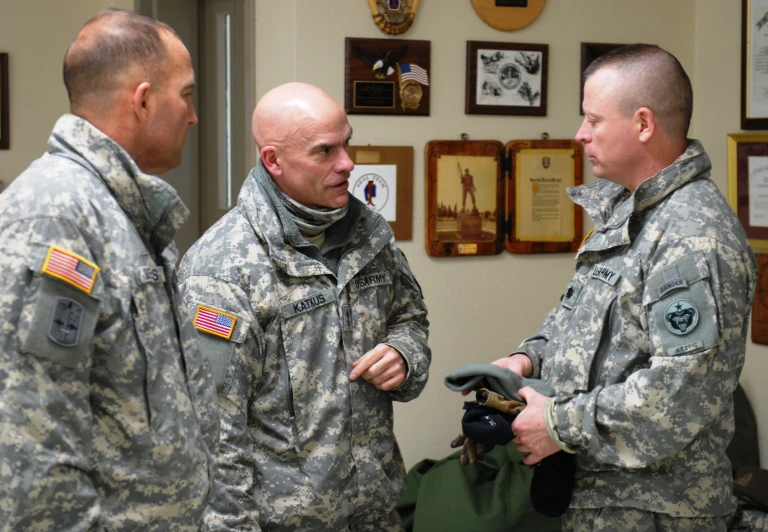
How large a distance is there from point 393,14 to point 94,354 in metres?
2.36

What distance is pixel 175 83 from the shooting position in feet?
5.27

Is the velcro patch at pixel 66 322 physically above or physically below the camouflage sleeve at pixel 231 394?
above

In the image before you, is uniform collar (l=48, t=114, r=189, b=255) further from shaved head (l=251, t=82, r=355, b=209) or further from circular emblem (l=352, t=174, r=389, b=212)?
circular emblem (l=352, t=174, r=389, b=212)

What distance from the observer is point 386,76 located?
3.48 metres

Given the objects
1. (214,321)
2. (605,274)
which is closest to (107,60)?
(214,321)

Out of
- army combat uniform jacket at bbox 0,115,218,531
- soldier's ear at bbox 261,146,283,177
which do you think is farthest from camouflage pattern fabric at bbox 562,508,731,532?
soldier's ear at bbox 261,146,283,177

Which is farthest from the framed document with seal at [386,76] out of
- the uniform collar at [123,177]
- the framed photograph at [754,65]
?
the uniform collar at [123,177]

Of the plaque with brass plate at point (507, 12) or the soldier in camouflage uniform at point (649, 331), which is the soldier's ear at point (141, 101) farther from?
the plaque with brass plate at point (507, 12)

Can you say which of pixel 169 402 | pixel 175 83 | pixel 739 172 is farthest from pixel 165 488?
pixel 739 172

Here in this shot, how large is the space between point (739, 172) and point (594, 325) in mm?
1729

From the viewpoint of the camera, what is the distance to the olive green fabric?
10.5 feet

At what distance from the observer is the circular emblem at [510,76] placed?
364 centimetres

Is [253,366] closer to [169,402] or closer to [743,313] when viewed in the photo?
[169,402]

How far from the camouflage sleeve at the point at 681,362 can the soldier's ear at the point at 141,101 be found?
1.10m
